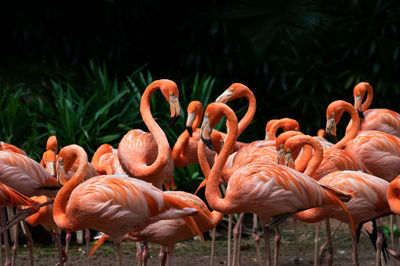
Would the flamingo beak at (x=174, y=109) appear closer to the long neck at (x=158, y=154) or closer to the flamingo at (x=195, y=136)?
the long neck at (x=158, y=154)

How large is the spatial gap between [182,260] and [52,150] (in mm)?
1722

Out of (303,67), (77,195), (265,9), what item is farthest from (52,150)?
(303,67)

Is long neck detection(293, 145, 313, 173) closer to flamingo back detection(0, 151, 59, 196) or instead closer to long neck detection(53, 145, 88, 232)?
long neck detection(53, 145, 88, 232)

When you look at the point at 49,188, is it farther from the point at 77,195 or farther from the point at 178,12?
the point at 178,12

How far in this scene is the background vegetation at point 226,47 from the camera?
28.9ft

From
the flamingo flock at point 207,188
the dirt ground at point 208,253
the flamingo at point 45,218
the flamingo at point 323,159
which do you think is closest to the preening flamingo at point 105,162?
the flamingo flock at point 207,188

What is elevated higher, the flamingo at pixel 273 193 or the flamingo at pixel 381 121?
the flamingo at pixel 381 121

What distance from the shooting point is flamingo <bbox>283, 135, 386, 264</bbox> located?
425cm

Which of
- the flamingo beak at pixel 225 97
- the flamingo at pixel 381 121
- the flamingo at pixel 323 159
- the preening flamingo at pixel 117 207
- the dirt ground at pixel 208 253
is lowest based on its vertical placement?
the dirt ground at pixel 208 253

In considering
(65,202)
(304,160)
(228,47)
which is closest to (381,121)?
(304,160)

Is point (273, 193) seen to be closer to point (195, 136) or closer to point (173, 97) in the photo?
point (173, 97)

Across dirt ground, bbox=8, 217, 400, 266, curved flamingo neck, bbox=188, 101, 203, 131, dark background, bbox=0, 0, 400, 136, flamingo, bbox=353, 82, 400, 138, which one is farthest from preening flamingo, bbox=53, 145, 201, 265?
dark background, bbox=0, 0, 400, 136

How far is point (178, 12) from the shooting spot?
1004cm

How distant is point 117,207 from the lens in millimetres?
3682
